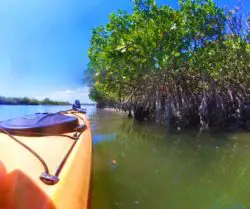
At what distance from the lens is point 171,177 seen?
5.07 metres

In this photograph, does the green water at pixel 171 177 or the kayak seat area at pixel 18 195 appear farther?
the green water at pixel 171 177

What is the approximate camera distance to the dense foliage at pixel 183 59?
39.9ft

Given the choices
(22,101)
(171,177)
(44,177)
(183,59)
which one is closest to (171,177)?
(171,177)

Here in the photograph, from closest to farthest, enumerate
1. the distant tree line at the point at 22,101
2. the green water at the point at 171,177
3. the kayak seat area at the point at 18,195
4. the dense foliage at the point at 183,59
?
the kayak seat area at the point at 18,195, the green water at the point at 171,177, the dense foliage at the point at 183,59, the distant tree line at the point at 22,101

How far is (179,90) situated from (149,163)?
30.0ft

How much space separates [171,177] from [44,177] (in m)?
3.00

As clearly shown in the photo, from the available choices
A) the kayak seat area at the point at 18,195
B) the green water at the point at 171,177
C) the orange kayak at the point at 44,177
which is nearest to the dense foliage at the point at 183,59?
the green water at the point at 171,177

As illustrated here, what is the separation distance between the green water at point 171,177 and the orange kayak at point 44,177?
2.86ft

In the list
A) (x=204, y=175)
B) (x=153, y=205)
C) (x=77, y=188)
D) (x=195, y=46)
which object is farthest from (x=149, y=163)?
(x=195, y=46)

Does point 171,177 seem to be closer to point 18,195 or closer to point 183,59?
point 18,195

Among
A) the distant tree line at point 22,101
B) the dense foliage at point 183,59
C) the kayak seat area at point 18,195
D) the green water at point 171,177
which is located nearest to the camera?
the kayak seat area at point 18,195

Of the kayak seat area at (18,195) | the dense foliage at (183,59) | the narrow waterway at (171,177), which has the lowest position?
the narrow waterway at (171,177)

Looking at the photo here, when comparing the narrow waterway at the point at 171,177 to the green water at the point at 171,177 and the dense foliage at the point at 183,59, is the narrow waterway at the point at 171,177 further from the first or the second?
the dense foliage at the point at 183,59

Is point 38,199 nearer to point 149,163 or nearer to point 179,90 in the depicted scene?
point 149,163
